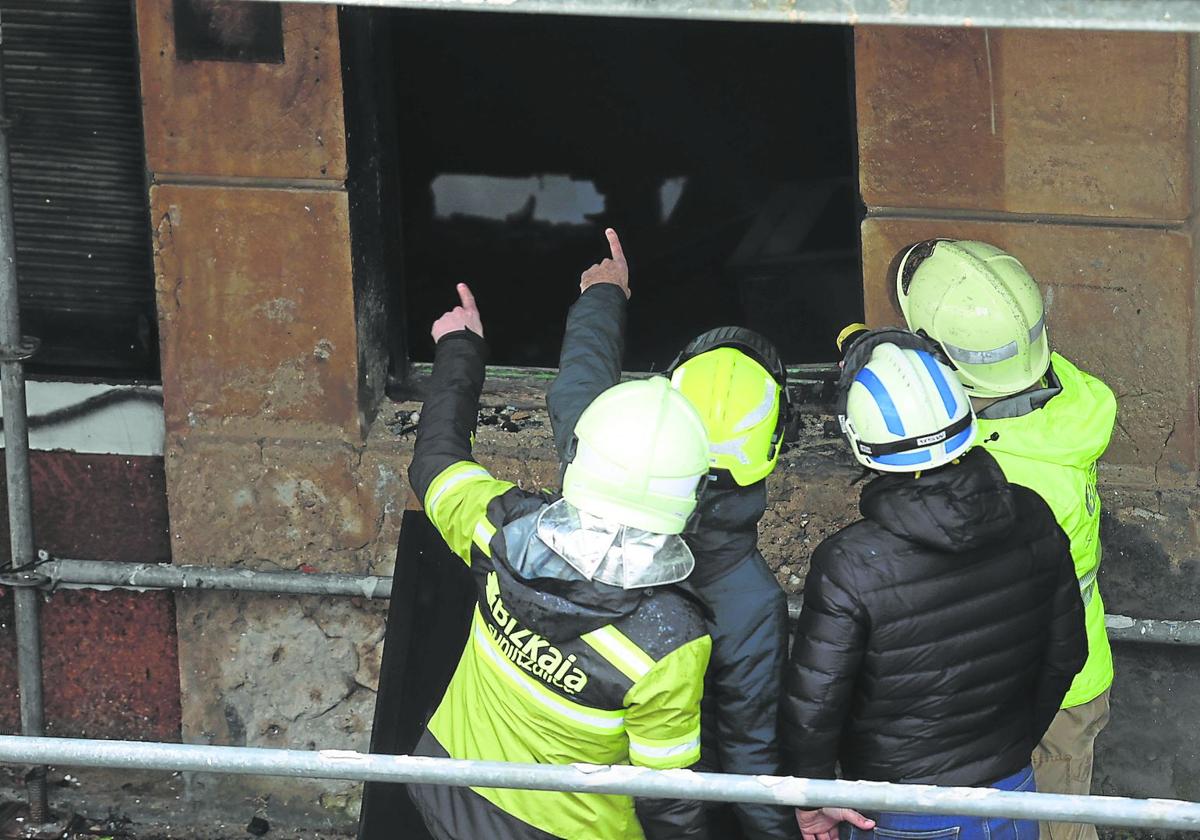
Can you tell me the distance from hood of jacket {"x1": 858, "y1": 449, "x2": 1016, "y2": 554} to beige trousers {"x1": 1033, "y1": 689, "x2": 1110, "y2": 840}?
0.83 metres

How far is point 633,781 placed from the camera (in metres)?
2.57

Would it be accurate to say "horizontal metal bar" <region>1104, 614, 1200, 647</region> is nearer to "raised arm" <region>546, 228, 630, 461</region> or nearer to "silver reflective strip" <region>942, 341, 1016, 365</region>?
"silver reflective strip" <region>942, 341, 1016, 365</region>

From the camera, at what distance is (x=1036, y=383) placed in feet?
11.2

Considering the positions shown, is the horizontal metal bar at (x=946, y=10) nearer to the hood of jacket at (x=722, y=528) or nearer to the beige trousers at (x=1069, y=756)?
the hood of jacket at (x=722, y=528)

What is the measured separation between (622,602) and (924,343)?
0.92m

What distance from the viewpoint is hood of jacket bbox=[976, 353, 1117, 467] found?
11.0 feet

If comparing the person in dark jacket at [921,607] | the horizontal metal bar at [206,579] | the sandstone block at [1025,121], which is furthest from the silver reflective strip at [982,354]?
the horizontal metal bar at [206,579]

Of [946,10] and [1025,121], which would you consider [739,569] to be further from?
[1025,121]

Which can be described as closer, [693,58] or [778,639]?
[778,639]

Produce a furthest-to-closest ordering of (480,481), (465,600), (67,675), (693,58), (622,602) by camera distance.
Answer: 1. (67,675)
2. (693,58)
3. (465,600)
4. (480,481)
5. (622,602)

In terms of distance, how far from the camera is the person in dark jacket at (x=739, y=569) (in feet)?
9.96

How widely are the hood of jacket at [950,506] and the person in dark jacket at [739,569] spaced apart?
26 centimetres

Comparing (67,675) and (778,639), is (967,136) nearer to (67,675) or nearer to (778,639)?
(778,639)

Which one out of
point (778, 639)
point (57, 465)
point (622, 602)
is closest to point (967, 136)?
point (778, 639)
